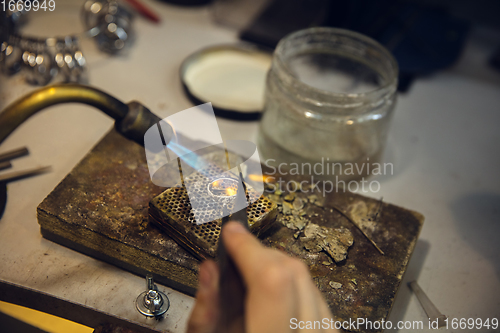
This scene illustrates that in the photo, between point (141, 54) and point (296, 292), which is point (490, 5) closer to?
point (141, 54)

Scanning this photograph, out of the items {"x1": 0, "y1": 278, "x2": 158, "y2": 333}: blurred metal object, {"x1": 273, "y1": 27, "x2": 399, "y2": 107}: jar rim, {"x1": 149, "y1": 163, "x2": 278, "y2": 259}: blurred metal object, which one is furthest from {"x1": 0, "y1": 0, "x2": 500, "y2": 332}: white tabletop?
{"x1": 273, "y1": 27, "x2": 399, "y2": 107}: jar rim

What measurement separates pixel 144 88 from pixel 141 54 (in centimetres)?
20

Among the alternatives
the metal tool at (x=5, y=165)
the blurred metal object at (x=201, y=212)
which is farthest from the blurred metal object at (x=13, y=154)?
the blurred metal object at (x=201, y=212)

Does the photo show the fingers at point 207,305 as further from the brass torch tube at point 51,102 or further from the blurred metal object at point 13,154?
the blurred metal object at point 13,154

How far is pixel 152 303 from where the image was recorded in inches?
28.4

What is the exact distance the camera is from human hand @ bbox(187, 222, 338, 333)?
44 centimetres

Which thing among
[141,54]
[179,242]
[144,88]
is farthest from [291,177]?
[141,54]

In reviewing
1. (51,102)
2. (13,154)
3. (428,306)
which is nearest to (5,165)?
(13,154)

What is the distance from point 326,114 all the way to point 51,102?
23.6 inches

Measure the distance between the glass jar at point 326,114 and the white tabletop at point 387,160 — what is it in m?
0.11

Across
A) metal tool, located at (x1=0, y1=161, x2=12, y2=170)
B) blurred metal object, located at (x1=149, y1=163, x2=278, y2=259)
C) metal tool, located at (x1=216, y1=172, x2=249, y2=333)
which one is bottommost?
metal tool, located at (x1=0, y1=161, x2=12, y2=170)

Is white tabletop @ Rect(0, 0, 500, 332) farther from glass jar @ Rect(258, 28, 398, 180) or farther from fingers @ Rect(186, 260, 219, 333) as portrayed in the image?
fingers @ Rect(186, 260, 219, 333)

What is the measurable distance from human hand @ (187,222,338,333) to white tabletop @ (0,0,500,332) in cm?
31

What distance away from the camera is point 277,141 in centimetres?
107
